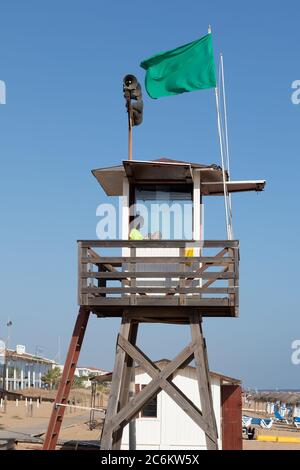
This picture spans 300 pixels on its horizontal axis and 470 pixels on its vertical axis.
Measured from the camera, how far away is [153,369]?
16016mm

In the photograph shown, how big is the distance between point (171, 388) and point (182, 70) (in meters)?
7.22

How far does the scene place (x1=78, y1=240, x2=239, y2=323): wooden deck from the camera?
15.6 meters

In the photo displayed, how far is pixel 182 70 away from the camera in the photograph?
1758 cm

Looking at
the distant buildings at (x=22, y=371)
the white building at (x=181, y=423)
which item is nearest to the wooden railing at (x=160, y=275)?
the white building at (x=181, y=423)

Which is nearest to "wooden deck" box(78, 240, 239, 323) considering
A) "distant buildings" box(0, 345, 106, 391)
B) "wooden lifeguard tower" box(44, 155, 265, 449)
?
"wooden lifeguard tower" box(44, 155, 265, 449)

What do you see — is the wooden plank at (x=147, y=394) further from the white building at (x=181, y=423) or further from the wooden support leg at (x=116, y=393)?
the white building at (x=181, y=423)

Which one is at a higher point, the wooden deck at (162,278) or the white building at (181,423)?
the wooden deck at (162,278)

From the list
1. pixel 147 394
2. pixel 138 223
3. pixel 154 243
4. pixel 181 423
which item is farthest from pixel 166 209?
pixel 181 423

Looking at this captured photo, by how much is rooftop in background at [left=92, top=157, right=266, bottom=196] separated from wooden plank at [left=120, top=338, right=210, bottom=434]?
3730mm

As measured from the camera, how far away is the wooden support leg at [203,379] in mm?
15484

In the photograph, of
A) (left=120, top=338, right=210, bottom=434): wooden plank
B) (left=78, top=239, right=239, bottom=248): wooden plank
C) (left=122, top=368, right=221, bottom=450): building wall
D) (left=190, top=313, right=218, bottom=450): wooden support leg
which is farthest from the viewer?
(left=122, top=368, right=221, bottom=450): building wall

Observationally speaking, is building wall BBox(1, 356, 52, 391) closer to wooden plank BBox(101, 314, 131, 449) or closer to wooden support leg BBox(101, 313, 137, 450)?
wooden support leg BBox(101, 313, 137, 450)
